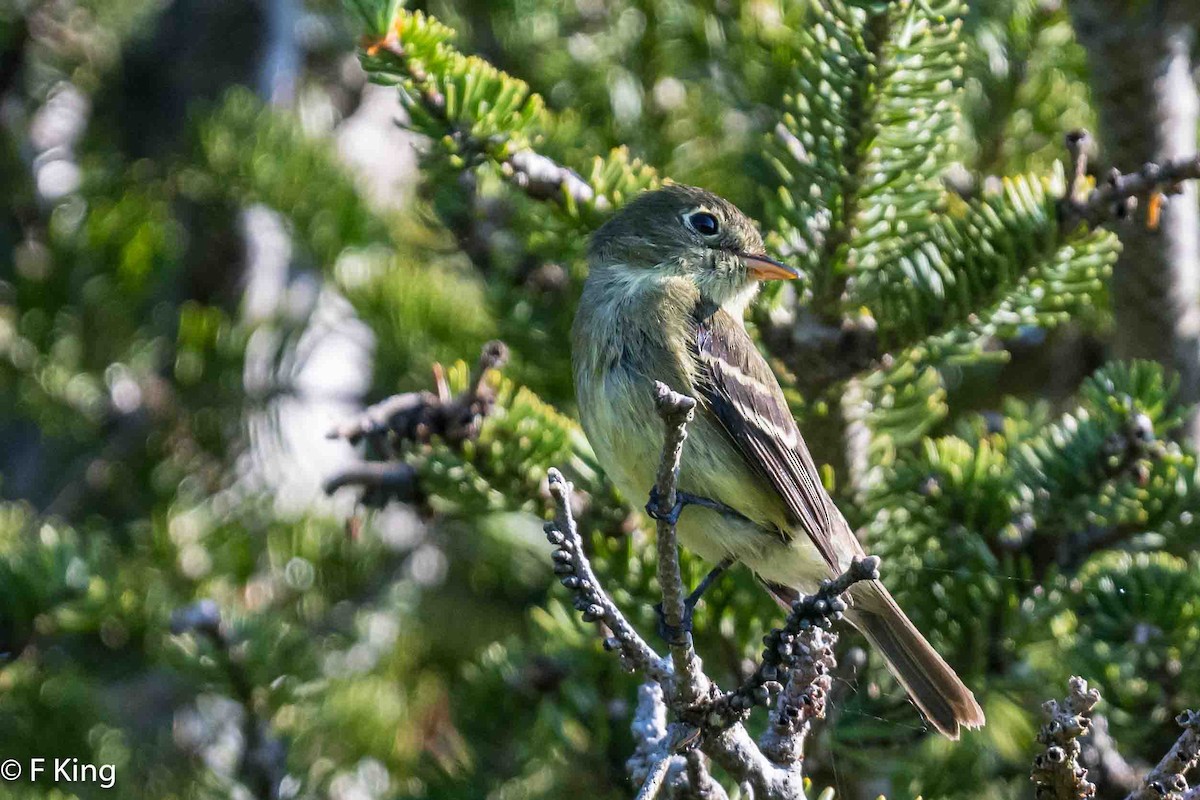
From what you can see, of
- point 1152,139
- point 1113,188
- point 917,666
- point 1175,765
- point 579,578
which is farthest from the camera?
point 1152,139

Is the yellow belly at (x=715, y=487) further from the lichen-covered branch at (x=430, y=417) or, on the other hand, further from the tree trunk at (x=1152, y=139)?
the tree trunk at (x=1152, y=139)

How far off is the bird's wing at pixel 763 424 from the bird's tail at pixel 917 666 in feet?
0.44

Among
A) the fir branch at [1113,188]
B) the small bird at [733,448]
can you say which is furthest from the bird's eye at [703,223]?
the fir branch at [1113,188]

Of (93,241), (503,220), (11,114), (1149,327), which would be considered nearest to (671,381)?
(503,220)

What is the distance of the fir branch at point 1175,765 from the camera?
166 centimetres

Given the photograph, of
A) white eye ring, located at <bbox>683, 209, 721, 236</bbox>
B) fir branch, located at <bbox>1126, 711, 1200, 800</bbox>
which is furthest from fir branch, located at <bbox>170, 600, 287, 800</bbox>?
fir branch, located at <bbox>1126, 711, 1200, 800</bbox>

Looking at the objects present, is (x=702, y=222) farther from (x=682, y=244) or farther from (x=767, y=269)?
(x=767, y=269)

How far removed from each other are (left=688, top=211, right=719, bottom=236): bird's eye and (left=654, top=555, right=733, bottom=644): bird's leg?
0.87 meters

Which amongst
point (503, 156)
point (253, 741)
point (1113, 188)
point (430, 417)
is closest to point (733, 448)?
Answer: point (430, 417)

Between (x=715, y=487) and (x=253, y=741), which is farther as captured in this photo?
(x=253, y=741)

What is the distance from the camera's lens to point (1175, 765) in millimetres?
1679

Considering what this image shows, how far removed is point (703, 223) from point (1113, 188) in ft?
3.53

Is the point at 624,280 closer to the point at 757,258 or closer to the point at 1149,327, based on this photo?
the point at 757,258

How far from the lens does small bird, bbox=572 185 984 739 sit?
262cm
